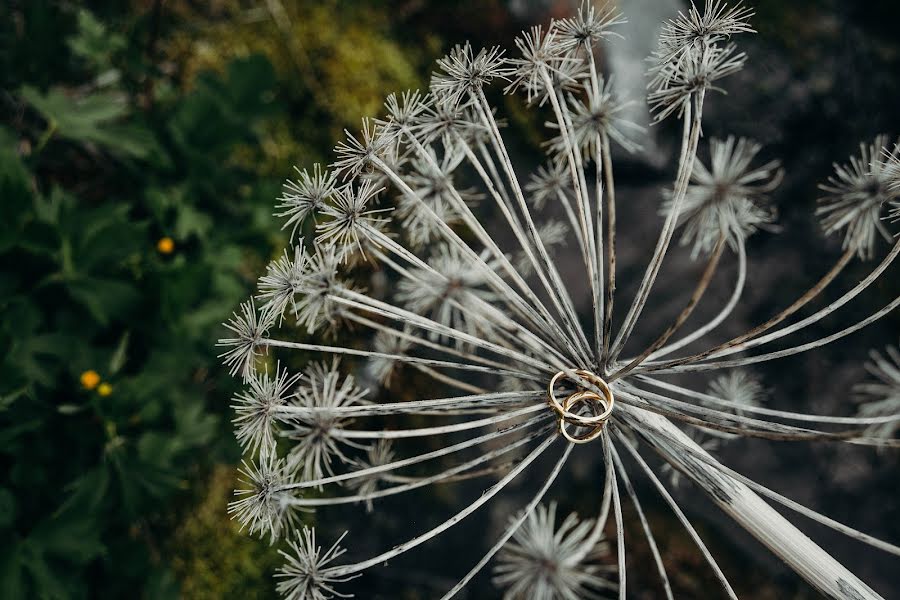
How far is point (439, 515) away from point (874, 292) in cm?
265

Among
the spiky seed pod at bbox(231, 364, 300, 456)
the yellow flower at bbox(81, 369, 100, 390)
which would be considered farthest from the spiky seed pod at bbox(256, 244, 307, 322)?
the yellow flower at bbox(81, 369, 100, 390)

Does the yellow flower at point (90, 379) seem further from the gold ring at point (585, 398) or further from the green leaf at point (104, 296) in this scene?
the gold ring at point (585, 398)

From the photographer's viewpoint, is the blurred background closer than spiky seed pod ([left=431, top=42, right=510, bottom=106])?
No

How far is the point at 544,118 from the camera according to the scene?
345cm

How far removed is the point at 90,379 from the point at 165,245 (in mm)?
582

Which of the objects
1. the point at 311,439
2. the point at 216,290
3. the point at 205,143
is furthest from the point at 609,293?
the point at 205,143

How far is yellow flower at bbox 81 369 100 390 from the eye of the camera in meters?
2.20

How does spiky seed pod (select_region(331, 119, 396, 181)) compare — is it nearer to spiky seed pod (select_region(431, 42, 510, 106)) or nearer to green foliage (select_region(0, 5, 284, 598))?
spiky seed pod (select_region(431, 42, 510, 106))

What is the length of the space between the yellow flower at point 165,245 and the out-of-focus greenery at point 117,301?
Answer: 2cm

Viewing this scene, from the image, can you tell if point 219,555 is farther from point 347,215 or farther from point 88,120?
point 347,215

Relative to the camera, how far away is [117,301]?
2.27 meters

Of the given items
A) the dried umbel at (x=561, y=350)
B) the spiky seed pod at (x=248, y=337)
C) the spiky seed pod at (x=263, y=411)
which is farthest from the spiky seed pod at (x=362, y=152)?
the spiky seed pod at (x=263, y=411)

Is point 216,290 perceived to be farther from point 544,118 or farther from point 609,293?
point 544,118

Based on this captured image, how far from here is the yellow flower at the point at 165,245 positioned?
2.46 meters
